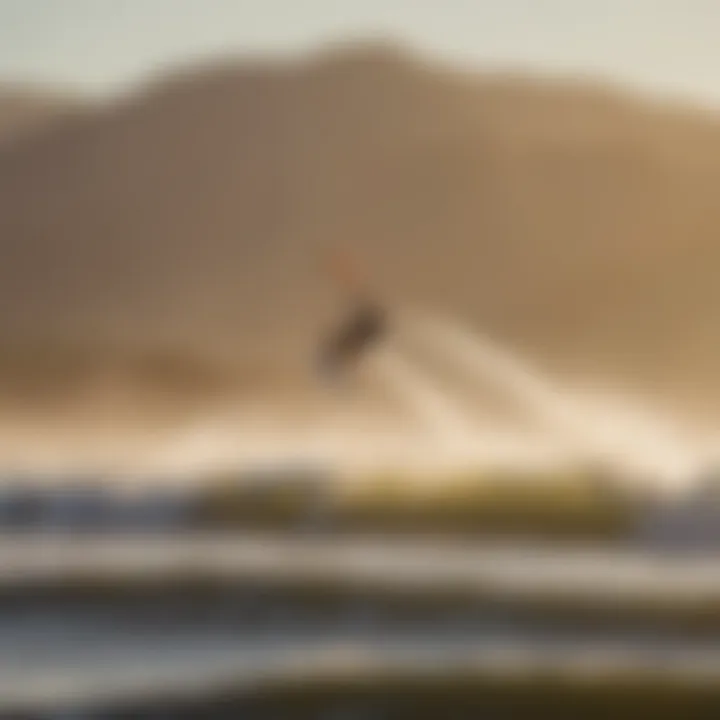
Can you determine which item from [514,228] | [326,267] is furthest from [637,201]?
[326,267]

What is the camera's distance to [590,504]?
25.2 inches

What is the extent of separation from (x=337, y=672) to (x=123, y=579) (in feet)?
0.36

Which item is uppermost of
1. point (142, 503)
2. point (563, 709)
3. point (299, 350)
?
point (299, 350)

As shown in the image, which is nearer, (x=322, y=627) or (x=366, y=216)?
(x=322, y=627)

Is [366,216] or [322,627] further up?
[366,216]

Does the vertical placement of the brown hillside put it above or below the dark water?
above

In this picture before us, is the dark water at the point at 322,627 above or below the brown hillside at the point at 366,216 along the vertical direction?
below

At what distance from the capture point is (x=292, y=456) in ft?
2.16

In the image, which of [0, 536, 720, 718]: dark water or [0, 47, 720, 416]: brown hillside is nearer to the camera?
[0, 536, 720, 718]: dark water

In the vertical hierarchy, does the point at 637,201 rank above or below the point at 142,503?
above

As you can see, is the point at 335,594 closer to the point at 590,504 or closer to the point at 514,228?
the point at 590,504

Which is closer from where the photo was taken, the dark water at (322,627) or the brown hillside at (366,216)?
the dark water at (322,627)

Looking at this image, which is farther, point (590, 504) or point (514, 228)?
point (514, 228)

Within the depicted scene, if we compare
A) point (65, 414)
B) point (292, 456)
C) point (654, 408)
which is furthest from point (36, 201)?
point (654, 408)
